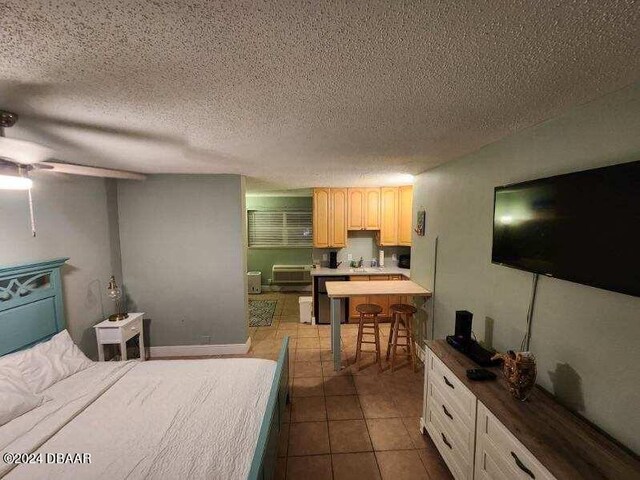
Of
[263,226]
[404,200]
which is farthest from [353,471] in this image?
[263,226]

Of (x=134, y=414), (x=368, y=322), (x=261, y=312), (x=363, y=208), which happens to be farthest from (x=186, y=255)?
(x=363, y=208)

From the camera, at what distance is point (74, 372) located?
2.19 m

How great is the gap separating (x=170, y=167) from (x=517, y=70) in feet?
10.3

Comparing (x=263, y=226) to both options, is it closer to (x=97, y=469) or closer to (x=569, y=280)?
(x=97, y=469)

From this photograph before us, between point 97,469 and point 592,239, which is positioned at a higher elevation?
point 592,239

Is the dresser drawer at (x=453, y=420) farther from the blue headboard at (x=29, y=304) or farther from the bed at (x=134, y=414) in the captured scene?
the blue headboard at (x=29, y=304)

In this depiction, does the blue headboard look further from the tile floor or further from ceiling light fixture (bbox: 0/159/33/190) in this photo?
the tile floor

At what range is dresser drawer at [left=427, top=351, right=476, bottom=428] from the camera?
1610mm

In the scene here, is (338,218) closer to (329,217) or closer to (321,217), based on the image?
(329,217)

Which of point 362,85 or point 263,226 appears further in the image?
point 263,226

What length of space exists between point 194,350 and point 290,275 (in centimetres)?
340

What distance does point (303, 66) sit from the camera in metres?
1.01

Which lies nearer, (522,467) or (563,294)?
(522,467)

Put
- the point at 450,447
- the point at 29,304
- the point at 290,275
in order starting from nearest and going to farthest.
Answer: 1. the point at 450,447
2. the point at 29,304
3. the point at 290,275
